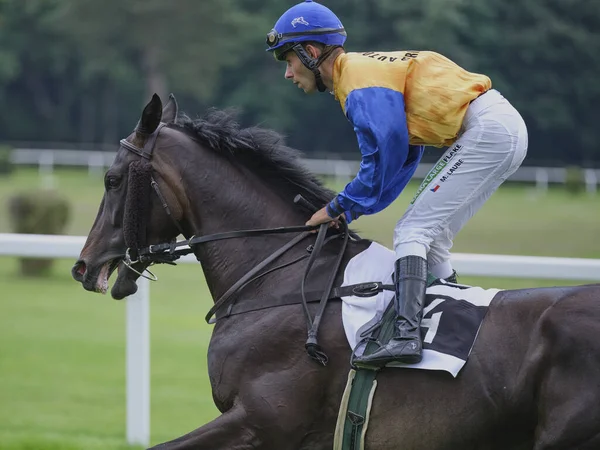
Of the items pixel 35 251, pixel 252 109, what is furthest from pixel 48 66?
pixel 35 251

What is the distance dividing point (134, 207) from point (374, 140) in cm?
100

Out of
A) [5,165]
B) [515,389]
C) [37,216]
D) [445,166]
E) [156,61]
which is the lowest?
[5,165]

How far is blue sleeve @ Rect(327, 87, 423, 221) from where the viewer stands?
3400mm

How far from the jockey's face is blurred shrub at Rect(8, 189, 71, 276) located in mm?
9783

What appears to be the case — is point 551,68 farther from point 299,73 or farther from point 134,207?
point 134,207

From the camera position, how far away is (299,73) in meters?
3.74

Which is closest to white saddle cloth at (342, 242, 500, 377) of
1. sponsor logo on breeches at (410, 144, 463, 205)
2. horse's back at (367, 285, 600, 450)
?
horse's back at (367, 285, 600, 450)

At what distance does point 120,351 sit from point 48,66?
131 feet

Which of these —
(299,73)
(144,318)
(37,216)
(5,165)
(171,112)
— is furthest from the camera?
(5,165)

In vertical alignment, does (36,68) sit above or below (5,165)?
above

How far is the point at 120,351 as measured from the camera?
8.47 m

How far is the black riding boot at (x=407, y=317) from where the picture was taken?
3291 mm

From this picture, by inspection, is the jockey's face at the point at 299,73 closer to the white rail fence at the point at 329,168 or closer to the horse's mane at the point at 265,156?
the horse's mane at the point at 265,156

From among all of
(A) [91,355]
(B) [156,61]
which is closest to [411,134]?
(A) [91,355]
